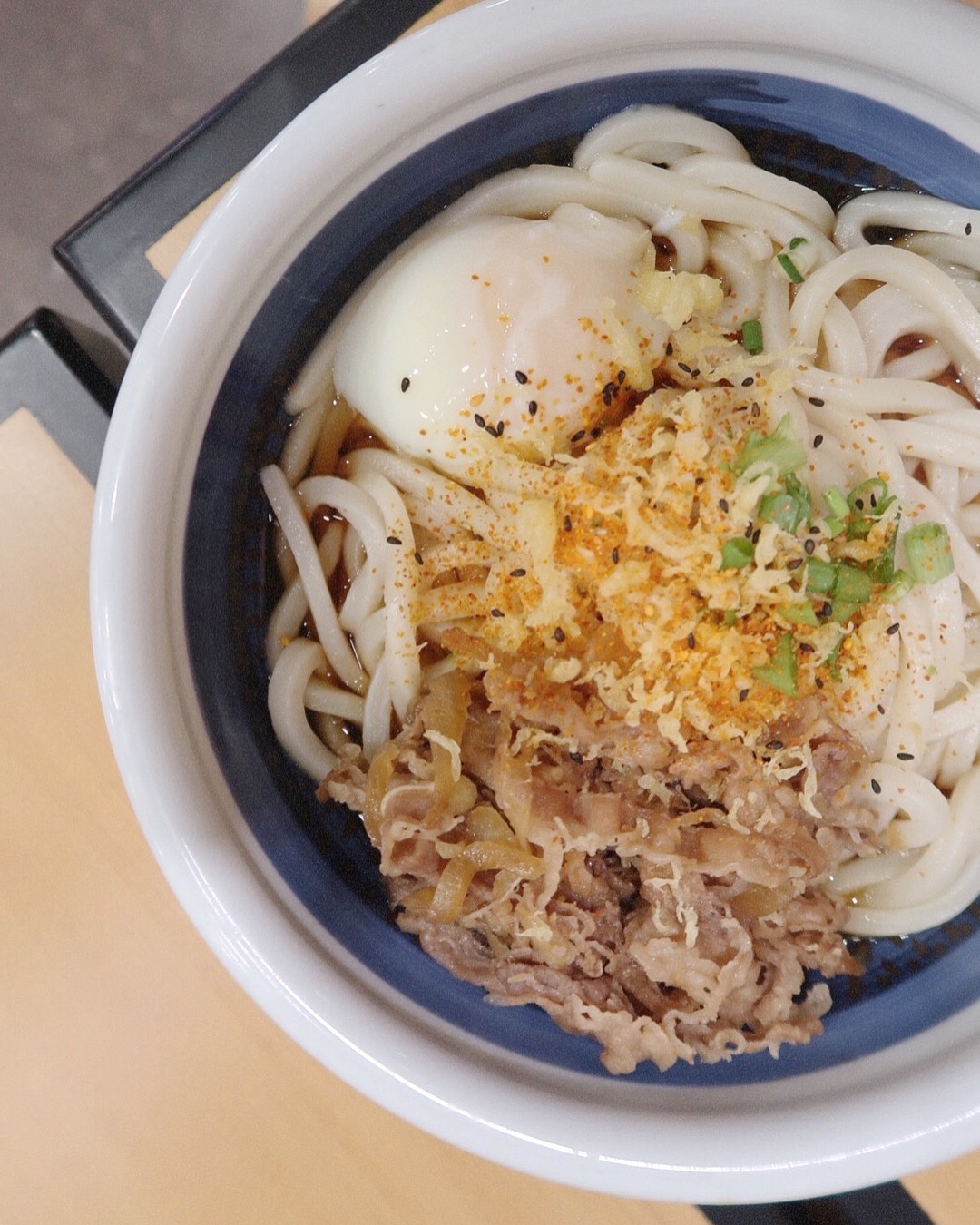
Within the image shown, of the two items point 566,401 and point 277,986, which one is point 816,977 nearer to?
point 277,986

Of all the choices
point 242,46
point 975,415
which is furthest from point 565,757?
point 242,46

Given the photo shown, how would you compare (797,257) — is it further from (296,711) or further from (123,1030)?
(123,1030)

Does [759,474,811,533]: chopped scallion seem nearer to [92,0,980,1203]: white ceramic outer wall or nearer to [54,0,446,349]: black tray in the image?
[92,0,980,1203]: white ceramic outer wall

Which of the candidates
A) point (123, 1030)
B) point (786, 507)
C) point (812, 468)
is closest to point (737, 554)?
point (786, 507)

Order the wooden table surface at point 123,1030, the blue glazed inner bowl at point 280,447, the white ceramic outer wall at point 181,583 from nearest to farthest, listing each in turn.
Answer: the white ceramic outer wall at point 181,583 → the blue glazed inner bowl at point 280,447 → the wooden table surface at point 123,1030

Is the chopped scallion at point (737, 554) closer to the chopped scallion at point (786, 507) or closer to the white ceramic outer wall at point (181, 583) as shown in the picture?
the chopped scallion at point (786, 507)

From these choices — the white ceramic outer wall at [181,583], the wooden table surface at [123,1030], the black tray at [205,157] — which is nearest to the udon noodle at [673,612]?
the white ceramic outer wall at [181,583]
